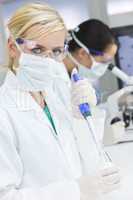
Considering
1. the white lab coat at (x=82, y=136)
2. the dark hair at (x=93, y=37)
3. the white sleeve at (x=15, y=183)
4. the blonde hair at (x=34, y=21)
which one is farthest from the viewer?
the dark hair at (x=93, y=37)

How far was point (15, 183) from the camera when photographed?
3.11ft

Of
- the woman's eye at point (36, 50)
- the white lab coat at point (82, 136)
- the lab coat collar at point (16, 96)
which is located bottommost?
the white lab coat at point (82, 136)

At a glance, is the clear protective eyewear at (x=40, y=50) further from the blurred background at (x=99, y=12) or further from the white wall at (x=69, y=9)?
the white wall at (x=69, y=9)

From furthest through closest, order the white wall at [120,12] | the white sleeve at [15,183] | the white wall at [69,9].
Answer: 1. the white wall at [69,9]
2. the white wall at [120,12]
3. the white sleeve at [15,183]

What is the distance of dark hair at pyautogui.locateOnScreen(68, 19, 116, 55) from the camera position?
1.96 meters

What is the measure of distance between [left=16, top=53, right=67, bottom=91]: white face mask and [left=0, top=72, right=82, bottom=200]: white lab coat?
26mm

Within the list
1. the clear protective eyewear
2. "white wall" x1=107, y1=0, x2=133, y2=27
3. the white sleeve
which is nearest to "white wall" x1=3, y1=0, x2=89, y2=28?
"white wall" x1=107, y1=0, x2=133, y2=27

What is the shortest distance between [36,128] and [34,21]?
0.31m

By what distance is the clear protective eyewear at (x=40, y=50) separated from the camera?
1.05m

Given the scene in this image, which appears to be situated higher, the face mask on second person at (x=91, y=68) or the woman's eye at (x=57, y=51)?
the woman's eye at (x=57, y=51)

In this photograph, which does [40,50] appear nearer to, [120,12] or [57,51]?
[57,51]

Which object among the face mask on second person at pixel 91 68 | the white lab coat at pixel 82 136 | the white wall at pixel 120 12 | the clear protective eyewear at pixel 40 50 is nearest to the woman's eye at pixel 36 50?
the clear protective eyewear at pixel 40 50

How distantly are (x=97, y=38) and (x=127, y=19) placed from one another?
454mm

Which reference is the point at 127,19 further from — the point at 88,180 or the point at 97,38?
Result: the point at 88,180
